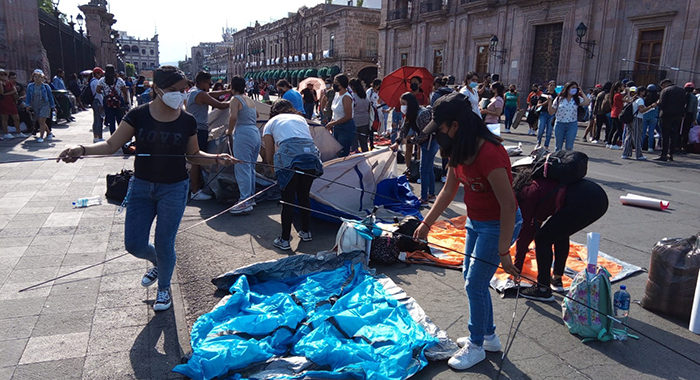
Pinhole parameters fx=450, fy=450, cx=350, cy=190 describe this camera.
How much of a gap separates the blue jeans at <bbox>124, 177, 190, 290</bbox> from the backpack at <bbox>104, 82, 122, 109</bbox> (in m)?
9.24

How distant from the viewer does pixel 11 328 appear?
3.27 metres

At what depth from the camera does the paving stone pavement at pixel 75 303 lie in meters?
2.93

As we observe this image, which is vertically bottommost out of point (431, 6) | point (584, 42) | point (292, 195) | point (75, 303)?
point (75, 303)

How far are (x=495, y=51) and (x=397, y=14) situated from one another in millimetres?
11527

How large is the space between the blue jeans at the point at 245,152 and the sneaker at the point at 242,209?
116 millimetres

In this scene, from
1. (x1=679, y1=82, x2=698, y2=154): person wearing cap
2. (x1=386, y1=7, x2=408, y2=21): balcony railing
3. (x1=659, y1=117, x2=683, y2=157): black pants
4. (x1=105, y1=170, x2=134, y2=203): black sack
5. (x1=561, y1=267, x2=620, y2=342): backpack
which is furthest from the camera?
(x1=386, y1=7, x2=408, y2=21): balcony railing

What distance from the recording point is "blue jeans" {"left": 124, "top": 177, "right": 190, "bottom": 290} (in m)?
3.44

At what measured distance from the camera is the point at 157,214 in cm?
351

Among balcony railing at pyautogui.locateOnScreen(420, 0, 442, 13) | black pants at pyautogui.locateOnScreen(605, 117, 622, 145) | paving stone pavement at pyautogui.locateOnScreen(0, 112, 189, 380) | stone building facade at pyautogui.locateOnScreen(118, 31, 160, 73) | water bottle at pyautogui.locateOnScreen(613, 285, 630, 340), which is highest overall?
stone building facade at pyautogui.locateOnScreen(118, 31, 160, 73)

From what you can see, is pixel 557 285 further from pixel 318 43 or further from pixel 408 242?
pixel 318 43

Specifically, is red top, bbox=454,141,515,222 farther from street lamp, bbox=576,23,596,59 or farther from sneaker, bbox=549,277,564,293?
street lamp, bbox=576,23,596,59

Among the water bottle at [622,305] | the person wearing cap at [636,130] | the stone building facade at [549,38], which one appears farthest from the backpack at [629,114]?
the water bottle at [622,305]

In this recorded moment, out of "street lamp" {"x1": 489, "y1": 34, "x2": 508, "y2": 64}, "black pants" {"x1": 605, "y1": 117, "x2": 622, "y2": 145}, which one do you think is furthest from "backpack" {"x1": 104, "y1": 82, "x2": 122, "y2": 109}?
"street lamp" {"x1": 489, "y1": 34, "x2": 508, "y2": 64}

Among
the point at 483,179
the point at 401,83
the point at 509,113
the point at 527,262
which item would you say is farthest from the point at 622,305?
the point at 509,113
